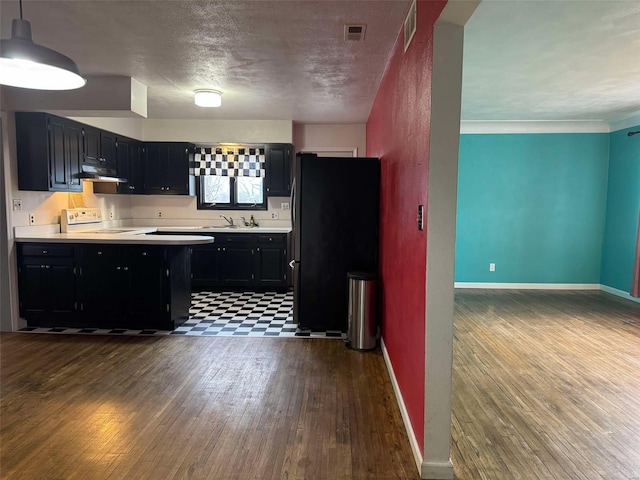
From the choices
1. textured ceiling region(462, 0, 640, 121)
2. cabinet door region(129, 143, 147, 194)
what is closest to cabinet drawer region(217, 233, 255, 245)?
cabinet door region(129, 143, 147, 194)

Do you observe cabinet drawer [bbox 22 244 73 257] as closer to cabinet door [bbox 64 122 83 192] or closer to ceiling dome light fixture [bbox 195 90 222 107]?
cabinet door [bbox 64 122 83 192]

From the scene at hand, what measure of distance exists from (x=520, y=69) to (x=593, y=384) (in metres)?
2.69

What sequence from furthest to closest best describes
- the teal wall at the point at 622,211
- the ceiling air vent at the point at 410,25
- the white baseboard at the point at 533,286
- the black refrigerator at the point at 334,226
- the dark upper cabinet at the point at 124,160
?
the white baseboard at the point at 533,286, the teal wall at the point at 622,211, the dark upper cabinet at the point at 124,160, the black refrigerator at the point at 334,226, the ceiling air vent at the point at 410,25

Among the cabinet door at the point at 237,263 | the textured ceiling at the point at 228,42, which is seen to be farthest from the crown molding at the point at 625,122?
the cabinet door at the point at 237,263

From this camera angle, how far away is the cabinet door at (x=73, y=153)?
4344 mm

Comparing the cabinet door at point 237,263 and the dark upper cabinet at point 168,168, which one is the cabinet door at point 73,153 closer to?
the dark upper cabinet at point 168,168

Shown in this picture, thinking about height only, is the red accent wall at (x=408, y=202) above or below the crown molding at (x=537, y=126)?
below

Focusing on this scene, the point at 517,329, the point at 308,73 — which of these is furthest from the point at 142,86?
the point at 517,329

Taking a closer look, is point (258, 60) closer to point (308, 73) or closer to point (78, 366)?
point (308, 73)

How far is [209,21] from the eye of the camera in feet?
8.39

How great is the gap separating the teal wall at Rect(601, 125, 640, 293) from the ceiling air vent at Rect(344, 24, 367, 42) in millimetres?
4861

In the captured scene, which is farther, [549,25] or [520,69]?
[520,69]

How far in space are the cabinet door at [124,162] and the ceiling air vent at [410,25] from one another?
14.1 ft

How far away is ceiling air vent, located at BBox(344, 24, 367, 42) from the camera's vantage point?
262cm
